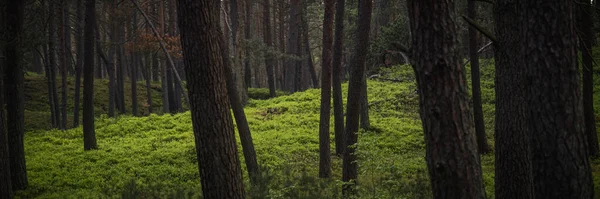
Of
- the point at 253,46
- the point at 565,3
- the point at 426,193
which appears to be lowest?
the point at 426,193

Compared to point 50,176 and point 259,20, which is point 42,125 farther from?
point 259,20

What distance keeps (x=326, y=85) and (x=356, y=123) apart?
2.05 m

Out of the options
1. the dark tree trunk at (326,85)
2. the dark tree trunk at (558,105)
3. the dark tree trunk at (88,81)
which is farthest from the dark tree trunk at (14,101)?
the dark tree trunk at (558,105)

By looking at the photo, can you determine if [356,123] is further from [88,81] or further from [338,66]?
[88,81]

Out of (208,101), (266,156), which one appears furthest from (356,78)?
(266,156)

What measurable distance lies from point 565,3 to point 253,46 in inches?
1069

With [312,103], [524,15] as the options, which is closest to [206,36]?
[524,15]

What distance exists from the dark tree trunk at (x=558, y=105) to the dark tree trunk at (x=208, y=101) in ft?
13.2

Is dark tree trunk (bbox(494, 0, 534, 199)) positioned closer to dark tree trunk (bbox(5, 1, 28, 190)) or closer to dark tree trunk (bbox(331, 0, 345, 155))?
dark tree trunk (bbox(331, 0, 345, 155))

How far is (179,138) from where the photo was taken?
58.5 ft

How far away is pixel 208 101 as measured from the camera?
264 inches

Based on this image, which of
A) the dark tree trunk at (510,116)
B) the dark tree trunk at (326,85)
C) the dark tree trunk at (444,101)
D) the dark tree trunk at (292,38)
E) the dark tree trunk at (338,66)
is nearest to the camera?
the dark tree trunk at (444,101)

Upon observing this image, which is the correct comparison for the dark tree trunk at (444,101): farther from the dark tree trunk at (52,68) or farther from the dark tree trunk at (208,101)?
the dark tree trunk at (52,68)

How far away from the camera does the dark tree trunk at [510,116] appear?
7102 millimetres
